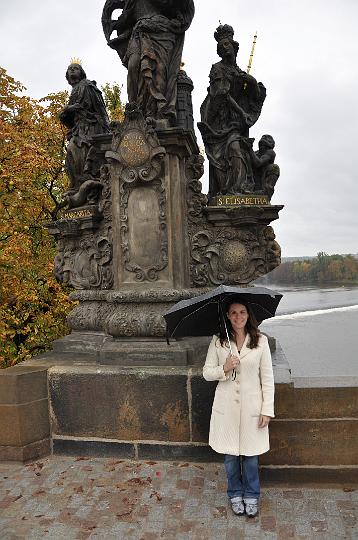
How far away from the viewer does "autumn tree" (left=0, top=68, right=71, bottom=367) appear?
40.2 feet

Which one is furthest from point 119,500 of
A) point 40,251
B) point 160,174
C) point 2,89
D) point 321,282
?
point 321,282

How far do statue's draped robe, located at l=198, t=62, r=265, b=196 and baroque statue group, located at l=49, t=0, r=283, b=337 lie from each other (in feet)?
0.04

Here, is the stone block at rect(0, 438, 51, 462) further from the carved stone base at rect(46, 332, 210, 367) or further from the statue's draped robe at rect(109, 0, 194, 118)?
the statue's draped robe at rect(109, 0, 194, 118)

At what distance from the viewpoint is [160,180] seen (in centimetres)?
516

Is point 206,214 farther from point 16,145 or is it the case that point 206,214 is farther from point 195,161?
point 16,145

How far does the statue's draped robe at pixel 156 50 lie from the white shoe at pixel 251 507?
3880 millimetres

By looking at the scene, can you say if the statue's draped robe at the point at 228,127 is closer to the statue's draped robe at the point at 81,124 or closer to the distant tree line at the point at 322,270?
the statue's draped robe at the point at 81,124

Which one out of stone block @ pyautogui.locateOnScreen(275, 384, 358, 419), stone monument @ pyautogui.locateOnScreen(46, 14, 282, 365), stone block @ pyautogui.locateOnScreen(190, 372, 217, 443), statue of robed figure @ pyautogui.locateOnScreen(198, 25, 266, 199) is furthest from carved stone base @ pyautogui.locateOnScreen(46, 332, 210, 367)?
statue of robed figure @ pyautogui.locateOnScreen(198, 25, 266, 199)

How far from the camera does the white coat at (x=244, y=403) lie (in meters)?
3.53

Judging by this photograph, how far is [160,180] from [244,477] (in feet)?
9.79

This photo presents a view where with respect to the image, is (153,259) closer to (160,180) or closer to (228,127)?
(160,180)

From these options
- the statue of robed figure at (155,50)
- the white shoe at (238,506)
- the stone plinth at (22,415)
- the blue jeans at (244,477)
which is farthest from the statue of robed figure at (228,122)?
the white shoe at (238,506)

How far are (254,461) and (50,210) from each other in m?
12.2

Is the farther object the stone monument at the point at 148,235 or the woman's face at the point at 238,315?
the stone monument at the point at 148,235
